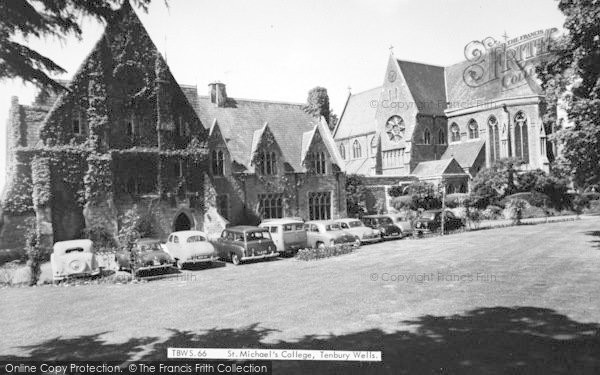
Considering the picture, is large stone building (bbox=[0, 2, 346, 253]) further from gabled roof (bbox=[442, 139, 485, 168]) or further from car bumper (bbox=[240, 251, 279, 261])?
gabled roof (bbox=[442, 139, 485, 168])

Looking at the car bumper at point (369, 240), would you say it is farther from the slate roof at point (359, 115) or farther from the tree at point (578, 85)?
the slate roof at point (359, 115)

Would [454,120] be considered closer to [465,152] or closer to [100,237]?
[465,152]

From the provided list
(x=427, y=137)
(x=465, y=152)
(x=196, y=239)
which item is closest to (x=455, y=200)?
(x=465, y=152)

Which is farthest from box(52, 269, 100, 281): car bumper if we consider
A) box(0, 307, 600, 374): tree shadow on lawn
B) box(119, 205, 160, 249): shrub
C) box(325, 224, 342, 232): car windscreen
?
box(325, 224, 342, 232): car windscreen

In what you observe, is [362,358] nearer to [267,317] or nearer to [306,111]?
[267,317]

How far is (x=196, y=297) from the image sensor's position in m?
12.6

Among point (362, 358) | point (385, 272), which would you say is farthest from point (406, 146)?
point (362, 358)

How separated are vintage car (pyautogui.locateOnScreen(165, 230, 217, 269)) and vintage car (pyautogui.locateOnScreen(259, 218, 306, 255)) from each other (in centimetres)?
376

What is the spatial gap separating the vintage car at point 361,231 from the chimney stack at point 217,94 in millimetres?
15732

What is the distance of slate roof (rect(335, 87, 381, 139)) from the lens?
60.7m

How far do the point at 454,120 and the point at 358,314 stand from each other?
50339mm

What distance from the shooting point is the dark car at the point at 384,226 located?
1020 inches

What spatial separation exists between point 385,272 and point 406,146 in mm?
39461

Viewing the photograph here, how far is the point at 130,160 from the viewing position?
82.8 feet
